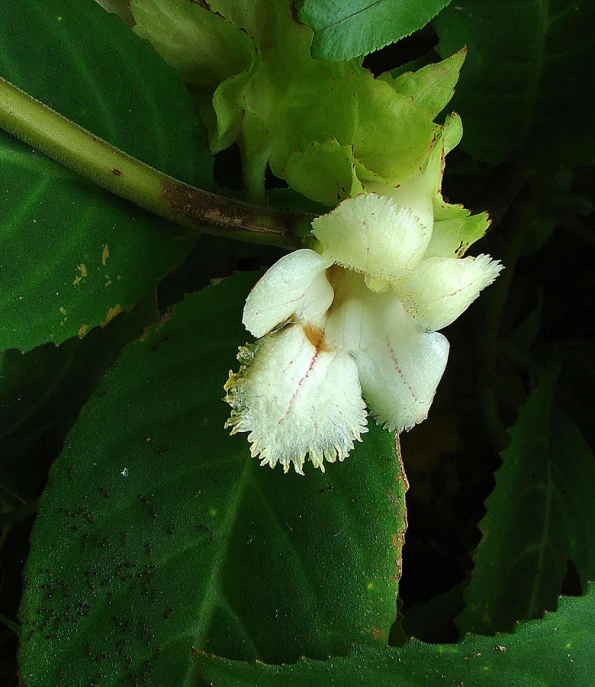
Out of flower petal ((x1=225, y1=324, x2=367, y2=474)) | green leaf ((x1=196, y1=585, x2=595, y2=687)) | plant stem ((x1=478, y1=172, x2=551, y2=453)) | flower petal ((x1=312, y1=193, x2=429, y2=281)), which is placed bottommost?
green leaf ((x1=196, y1=585, x2=595, y2=687))

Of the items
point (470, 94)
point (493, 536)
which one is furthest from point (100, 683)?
point (470, 94)

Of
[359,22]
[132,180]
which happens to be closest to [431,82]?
[359,22]

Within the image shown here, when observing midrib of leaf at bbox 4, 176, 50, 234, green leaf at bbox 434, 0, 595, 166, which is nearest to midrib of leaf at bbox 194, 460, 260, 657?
midrib of leaf at bbox 4, 176, 50, 234

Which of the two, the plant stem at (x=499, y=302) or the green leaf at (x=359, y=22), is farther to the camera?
the plant stem at (x=499, y=302)

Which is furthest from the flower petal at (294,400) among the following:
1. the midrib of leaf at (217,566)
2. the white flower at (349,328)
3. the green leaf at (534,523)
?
the green leaf at (534,523)

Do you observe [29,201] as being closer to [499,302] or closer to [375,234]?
[375,234]

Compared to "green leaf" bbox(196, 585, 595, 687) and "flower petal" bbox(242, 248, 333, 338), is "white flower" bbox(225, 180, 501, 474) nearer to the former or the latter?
"flower petal" bbox(242, 248, 333, 338)

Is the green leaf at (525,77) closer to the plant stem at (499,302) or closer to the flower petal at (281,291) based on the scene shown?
the plant stem at (499,302)
